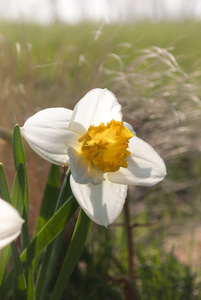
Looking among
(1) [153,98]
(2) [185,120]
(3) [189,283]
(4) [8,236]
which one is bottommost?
(3) [189,283]

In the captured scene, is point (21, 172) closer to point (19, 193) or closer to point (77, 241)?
point (19, 193)

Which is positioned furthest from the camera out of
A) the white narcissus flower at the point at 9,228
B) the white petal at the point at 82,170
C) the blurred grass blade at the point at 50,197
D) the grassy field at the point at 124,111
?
the grassy field at the point at 124,111

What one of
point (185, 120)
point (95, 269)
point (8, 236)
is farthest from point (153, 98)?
point (8, 236)

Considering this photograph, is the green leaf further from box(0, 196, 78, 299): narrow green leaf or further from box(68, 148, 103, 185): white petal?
box(68, 148, 103, 185): white petal

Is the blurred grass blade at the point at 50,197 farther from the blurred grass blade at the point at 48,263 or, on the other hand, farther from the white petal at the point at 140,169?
the white petal at the point at 140,169

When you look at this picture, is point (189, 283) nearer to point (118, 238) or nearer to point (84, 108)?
point (118, 238)

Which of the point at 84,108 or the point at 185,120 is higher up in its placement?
the point at 84,108

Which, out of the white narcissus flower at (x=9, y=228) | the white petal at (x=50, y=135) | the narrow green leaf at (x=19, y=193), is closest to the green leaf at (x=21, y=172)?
the narrow green leaf at (x=19, y=193)

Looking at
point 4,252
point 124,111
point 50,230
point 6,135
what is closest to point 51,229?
point 50,230
